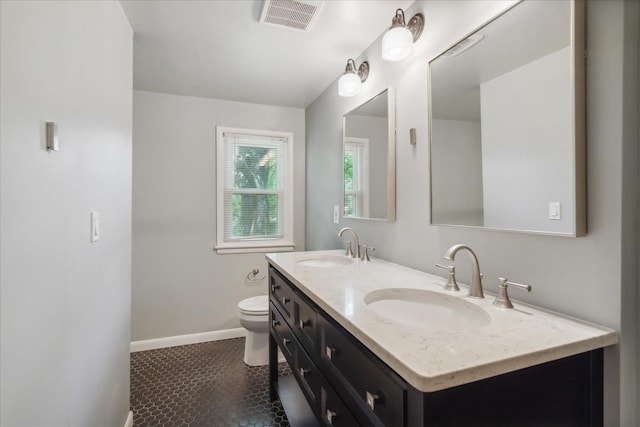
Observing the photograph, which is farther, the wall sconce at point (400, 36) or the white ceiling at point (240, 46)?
the white ceiling at point (240, 46)

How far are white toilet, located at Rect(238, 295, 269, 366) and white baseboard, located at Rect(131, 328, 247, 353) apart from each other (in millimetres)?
534

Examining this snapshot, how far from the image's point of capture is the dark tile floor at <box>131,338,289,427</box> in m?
1.78

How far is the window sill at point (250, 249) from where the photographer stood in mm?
2929

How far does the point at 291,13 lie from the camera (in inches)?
63.7

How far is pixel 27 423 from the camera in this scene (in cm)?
79

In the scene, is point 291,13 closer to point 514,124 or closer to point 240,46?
point 240,46

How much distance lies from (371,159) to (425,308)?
1078 mm

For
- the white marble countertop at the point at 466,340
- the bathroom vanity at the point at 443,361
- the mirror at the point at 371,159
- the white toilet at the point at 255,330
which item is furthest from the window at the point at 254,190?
the white marble countertop at the point at 466,340

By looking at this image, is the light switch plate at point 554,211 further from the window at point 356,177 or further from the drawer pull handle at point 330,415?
the window at point 356,177

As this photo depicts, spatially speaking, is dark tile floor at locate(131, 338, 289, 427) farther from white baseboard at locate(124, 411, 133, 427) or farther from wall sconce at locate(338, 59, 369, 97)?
wall sconce at locate(338, 59, 369, 97)

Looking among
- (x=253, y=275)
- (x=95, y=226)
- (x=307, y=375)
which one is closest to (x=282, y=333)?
(x=307, y=375)

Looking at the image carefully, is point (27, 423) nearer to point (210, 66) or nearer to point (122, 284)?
point (122, 284)

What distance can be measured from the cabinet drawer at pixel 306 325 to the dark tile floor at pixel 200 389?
2.61ft

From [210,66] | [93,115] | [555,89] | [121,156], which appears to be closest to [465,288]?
[555,89]
